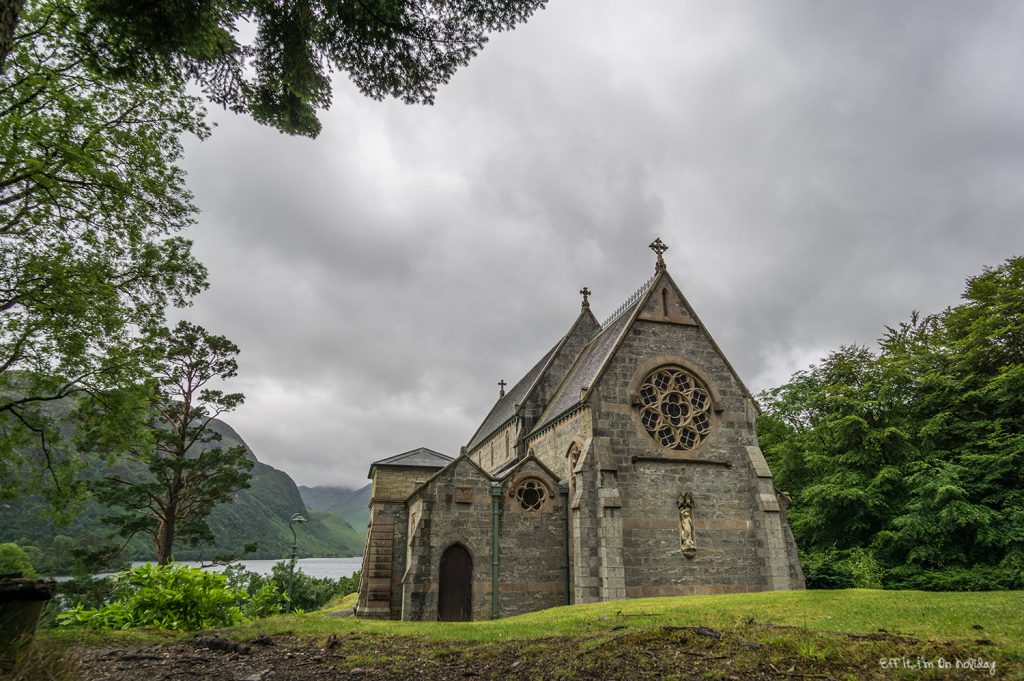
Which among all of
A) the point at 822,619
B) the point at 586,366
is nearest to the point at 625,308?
the point at 586,366

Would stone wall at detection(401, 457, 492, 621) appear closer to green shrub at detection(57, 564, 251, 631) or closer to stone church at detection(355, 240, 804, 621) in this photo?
stone church at detection(355, 240, 804, 621)

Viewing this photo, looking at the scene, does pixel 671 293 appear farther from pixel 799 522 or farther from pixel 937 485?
pixel 799 522

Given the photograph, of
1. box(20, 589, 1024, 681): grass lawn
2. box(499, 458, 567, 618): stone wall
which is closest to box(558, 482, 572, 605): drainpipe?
box(499, 458, 567, 618): stone wall

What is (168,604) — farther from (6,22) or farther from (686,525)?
(686,525)

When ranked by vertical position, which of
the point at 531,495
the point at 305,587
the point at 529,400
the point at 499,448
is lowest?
the point at 305,587

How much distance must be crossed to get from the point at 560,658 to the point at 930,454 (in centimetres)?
2577

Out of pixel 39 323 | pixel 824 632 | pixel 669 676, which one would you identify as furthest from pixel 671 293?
pixel 39 323

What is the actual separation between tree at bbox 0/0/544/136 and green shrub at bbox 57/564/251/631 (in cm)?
994

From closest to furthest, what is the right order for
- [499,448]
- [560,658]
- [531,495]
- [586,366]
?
[560,658]
[531,495]
[586,366]
[499,448]

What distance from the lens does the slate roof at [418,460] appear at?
28.9 metres

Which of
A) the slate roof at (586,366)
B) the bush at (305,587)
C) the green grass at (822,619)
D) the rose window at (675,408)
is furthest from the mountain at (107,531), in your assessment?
the rose window at (675,408)

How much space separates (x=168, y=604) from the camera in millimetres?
11891

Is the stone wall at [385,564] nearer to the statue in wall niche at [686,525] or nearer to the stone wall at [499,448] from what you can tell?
the stone wall at [499,448]

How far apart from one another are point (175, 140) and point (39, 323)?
19.1 feet
